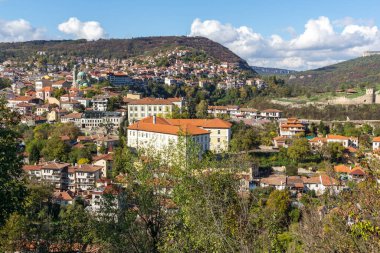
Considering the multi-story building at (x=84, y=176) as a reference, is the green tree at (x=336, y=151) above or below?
above

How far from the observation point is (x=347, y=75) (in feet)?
365

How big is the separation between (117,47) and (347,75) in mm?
70386

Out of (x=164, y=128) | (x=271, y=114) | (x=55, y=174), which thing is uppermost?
(x=164, y=128)

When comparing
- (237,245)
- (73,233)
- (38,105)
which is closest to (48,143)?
(38,105)

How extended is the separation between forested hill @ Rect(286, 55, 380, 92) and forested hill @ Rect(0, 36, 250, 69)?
21276 mm

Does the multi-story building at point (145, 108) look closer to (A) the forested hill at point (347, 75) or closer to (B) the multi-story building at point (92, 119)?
(B) the multi-story building at point (92, 119)

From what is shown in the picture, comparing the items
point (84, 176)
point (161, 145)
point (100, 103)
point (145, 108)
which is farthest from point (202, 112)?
point (161, 145)

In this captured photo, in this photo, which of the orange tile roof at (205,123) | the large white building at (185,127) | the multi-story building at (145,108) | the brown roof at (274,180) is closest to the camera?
the brown roof at (274,180)

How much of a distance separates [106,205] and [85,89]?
5176 centimetres

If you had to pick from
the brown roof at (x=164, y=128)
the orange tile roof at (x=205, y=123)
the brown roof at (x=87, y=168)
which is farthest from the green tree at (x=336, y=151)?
the brown roof at (x=87, y=168)

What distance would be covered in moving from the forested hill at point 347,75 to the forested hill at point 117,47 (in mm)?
21276

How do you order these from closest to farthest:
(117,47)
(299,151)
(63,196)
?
(63,196) < (299,151) < (117,47)

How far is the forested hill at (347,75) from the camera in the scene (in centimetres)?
9819

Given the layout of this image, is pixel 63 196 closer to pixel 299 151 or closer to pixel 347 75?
pixel 299 151
